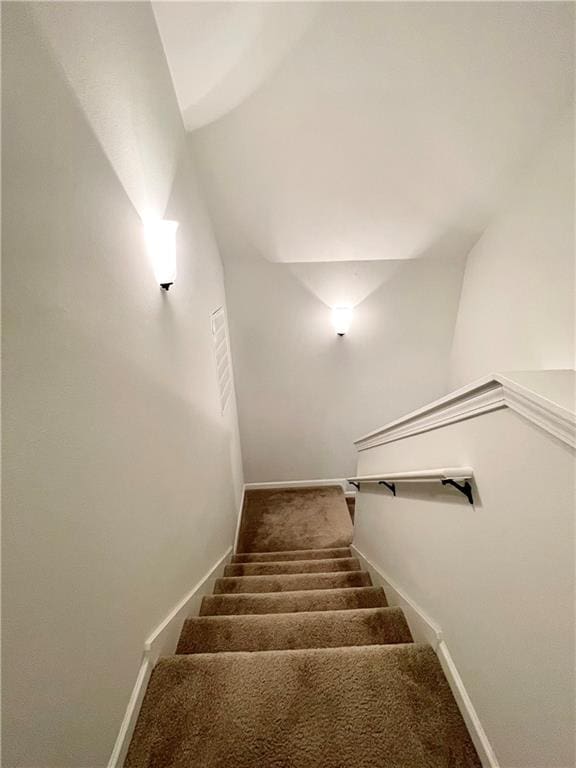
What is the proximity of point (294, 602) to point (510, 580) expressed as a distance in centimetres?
126

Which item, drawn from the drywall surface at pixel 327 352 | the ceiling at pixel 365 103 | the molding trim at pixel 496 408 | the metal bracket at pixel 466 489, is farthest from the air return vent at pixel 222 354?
the metal bracket at pixel 466 489

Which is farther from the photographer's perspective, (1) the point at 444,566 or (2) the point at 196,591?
(2) the point at 196,591

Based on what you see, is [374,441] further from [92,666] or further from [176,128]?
[176,128]

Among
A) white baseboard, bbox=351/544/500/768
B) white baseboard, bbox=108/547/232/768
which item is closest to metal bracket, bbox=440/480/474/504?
white baseboard, bbox=351/544/500/768

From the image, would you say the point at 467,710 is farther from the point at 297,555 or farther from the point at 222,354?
the point at 222,354

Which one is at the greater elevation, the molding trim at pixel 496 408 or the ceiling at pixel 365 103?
the ceiling at pixel 365 103

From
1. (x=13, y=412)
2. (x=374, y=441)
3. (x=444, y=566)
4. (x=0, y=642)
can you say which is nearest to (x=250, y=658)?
(x=444, y=566)

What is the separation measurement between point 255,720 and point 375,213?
2.94 meters

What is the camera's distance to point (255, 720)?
0.92 m

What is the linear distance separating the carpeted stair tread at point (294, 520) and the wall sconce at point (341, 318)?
2.10 meters

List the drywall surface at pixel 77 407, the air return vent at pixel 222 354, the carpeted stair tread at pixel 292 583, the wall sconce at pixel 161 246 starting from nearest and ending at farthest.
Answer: the drywall surface at pixel 77 407 → the wall sconce at pixel 161 246 → the carpeted stair tread at pixel 292 583 → the air return vent at pixel 222 354

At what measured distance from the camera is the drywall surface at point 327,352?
3121 mm

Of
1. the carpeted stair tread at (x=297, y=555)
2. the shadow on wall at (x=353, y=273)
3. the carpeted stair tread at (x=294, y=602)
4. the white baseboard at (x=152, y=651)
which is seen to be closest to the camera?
the white baseboard at (x=152, y=651)

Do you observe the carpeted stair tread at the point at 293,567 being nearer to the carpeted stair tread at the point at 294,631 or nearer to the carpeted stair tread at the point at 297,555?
the carpeted stair tread at the point at 297,555
